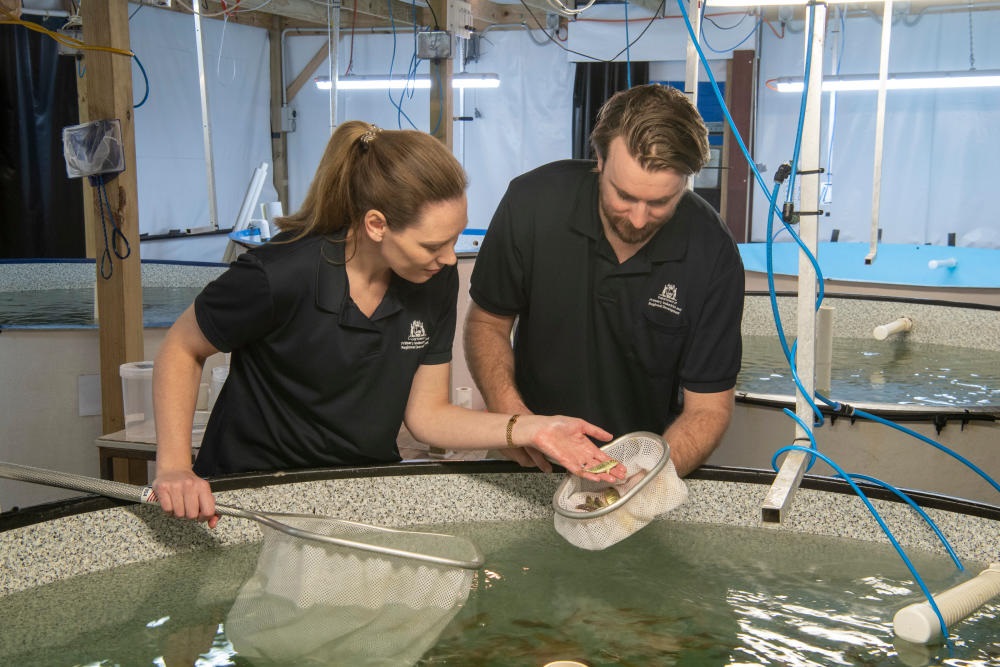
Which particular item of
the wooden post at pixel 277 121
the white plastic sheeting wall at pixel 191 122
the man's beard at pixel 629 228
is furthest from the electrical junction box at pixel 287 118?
the man's beard at pixel 629 228

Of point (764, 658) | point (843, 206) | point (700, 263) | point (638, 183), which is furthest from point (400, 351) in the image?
point (843, 206)

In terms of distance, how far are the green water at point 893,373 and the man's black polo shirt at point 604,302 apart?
4.31 ft

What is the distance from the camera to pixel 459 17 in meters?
4.09

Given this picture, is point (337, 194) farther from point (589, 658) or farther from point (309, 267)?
point (589, 658)

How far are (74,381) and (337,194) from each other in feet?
7.06

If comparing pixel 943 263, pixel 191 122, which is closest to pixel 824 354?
pixel 943 263

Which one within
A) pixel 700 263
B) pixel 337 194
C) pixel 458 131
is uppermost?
pixel 458 131

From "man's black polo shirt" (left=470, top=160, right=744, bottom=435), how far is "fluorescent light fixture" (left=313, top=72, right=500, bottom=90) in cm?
654

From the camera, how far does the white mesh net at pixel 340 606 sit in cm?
118

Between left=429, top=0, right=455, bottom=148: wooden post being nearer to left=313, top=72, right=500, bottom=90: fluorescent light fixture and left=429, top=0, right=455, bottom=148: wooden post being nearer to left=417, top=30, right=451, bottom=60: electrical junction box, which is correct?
left=417, top=30, right=451, bottom=60: electrical junction box

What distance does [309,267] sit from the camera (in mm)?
1465

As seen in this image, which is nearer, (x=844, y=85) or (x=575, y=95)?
(x=844, y=85)

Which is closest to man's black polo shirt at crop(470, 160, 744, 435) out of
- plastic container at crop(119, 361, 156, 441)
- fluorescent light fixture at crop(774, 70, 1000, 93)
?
plastic container at crop(119, 361, 156, 441)

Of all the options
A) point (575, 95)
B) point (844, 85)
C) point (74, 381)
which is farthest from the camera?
point (575, 95)
